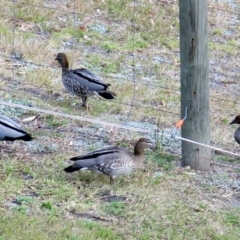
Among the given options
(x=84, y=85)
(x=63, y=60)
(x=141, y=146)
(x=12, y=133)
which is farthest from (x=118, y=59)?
(x=12, y=133)

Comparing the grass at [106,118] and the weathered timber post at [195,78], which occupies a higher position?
the weathered timber post at [195,78]

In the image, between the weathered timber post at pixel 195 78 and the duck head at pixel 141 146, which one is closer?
the weathered timber post at pixel 195 78

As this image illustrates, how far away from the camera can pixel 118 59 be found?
10562 mm

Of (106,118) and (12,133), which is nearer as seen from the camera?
(12,133)

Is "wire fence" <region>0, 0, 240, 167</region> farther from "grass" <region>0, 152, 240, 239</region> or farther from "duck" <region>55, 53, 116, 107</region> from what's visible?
"grass" <region>0, 152, 240, 239</region>

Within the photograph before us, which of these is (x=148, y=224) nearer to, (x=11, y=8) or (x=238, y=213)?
(x=238, y=213)

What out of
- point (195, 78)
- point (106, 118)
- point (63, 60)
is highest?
point (195, 78)

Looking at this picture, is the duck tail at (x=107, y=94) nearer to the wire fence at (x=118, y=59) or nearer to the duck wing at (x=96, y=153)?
the wire fence at (x=118, y=59)

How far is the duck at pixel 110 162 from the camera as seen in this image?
20.9 ft

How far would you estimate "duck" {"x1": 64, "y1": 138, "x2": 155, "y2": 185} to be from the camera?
6359 mm

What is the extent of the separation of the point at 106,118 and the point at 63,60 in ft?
4.69

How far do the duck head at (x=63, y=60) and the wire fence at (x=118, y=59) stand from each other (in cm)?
16

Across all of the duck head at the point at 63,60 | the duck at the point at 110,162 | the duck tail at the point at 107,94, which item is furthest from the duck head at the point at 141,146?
the duck head at the point at 63,60

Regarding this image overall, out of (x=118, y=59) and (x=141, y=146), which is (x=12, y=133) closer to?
(x=141, y=146)
